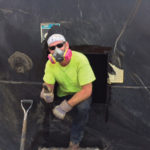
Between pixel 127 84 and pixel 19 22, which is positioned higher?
pixel 19 22

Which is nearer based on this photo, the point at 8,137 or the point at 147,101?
the point at 147,101

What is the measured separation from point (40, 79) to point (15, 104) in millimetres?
518

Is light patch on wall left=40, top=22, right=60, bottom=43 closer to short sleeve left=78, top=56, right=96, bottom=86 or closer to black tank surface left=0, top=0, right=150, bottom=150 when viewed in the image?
black tank surface left=0, top=0, right=150, bottom=150

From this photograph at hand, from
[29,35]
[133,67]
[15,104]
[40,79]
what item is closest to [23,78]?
[40,79]

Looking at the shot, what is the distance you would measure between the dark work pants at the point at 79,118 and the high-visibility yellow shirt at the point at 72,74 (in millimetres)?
157

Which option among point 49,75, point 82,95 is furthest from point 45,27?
point 82,95

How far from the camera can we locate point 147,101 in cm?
229

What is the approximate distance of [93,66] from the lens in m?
2.51

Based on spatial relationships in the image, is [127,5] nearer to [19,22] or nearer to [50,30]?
[50,30]

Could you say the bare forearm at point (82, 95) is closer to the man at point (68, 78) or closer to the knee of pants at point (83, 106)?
the man at point (68, 78)

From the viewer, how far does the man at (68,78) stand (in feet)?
6.32

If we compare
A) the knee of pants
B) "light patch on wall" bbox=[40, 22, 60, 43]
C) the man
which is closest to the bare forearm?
the man

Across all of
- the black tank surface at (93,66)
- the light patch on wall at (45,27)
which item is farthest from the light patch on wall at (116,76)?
the light patch on wall at (45,27)

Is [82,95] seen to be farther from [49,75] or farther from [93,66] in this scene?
[93,66]
